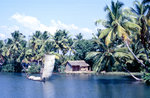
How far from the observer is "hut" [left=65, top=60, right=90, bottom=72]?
3984 cm

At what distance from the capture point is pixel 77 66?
41438 millimetres

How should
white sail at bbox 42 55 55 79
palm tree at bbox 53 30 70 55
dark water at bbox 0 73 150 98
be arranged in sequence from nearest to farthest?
dark water at bbox 0 73 150 98, white sail at bbox 42 55 55 79, palm tree at bbox 53 30 70 55

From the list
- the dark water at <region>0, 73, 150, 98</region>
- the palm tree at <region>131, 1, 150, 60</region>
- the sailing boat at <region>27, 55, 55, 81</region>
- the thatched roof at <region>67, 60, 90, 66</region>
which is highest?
the palm tree at <region>131, 1, 150, 60</region>

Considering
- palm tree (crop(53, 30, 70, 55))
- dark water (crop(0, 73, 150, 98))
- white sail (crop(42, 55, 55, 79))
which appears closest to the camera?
dark water (crop(0, 73, 150, 98))

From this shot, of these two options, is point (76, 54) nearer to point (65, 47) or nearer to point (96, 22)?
point (65, 47)

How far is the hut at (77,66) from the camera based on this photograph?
39.8 meters

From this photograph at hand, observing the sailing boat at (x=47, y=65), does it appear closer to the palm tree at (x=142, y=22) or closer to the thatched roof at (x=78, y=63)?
the palm tree at (x=142, y=22)

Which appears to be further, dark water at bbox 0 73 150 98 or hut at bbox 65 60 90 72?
hut at bbox 65 60 90 72

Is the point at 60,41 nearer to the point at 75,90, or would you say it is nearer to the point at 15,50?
the point at 15,50

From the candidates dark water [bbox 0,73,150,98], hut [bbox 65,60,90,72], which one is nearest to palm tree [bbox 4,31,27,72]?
hut [bbox 65,60,90,72]

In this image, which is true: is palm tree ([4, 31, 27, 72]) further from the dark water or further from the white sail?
the dark water

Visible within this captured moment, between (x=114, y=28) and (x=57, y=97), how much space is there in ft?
29.5

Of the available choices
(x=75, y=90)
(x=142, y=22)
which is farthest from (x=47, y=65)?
(x=142, y=22)

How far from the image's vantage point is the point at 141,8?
19.4 meters
